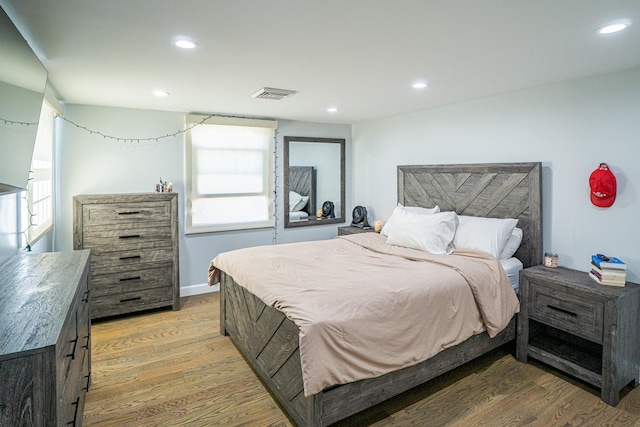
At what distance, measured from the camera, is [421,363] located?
2404 millimetres

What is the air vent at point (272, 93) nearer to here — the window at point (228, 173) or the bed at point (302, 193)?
the window at point (228, 173)

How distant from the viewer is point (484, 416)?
89.9 inches

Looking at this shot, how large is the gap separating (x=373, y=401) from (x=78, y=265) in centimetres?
191

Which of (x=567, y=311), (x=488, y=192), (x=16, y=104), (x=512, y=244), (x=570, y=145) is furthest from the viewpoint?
(x=488, y=192)

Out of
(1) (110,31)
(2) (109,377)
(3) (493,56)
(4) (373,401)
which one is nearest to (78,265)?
(2) (109,377)

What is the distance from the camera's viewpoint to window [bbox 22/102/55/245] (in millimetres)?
2879

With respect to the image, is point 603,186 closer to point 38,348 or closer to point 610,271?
point 610,271

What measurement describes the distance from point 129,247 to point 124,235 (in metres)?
0.13

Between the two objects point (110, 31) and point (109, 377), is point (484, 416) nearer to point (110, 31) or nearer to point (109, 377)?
point (109, 377)

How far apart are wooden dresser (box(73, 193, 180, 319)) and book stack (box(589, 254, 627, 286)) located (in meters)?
3.84

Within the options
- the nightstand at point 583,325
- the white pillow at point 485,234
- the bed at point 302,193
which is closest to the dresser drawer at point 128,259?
the bed at point 302,193

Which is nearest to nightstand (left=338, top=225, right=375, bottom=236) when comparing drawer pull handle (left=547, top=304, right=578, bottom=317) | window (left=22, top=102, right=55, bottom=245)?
drawer pull handle (left=547, top=304, right=578, bottom=317)

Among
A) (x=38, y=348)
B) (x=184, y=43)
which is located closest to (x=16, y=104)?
(x=184, y=43)

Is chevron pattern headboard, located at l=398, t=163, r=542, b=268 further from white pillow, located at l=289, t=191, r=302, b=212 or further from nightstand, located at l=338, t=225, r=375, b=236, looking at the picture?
white pillow, located at l=289, t=191, r=302, b=212
